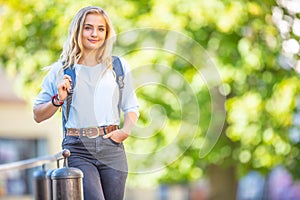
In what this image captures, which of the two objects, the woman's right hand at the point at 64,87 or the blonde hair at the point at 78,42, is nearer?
the woman's right hand at the point at 64,87

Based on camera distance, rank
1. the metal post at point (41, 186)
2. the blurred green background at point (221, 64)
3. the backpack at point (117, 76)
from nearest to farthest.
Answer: the backpack at point (117, 76)
the metal post at point (41, 186)
the blurred green background at point (221, 64)

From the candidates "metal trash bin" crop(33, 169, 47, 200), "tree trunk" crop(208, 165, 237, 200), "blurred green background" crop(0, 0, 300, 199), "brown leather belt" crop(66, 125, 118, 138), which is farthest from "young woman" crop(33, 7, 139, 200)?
"tree trunk" crop(208, 165, 237, 200)

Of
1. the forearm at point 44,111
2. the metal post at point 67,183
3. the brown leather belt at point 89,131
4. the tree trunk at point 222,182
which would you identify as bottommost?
the tree trunk at point 222,182

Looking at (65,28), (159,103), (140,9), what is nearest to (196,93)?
(159,103)

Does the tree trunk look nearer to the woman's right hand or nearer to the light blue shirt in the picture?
the light blue shirt

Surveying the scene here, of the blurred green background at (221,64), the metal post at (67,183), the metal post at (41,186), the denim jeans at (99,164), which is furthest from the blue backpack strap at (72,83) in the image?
the blurred green background at (221,64)

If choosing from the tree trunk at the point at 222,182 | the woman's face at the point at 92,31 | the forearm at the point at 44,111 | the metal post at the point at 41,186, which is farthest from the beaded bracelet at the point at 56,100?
the tree trunk at the point at 222,182

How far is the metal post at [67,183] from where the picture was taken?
521 cm

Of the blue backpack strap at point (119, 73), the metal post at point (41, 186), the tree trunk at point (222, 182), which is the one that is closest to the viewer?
the blue backpack strap at point (119, 73)

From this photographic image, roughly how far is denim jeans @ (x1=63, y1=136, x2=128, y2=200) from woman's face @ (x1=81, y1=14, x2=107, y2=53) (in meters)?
0.47

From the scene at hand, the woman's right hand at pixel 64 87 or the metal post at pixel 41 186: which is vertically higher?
the woman's right hand at pixel 64 87

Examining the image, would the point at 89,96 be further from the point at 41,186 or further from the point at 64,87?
the point at 41,186

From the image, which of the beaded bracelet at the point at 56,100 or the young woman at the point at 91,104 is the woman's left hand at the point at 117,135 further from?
the beaded bracelet at the point at 56,100

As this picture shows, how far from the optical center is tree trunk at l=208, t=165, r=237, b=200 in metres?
19.0
